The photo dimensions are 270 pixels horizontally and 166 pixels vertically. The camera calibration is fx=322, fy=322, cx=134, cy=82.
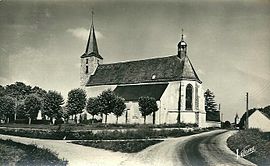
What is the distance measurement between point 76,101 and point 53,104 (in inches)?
9.5

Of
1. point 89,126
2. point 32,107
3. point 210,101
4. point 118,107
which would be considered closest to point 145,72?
point 118,107

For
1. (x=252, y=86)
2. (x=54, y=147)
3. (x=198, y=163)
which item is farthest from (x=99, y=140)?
(x=252, y=86)

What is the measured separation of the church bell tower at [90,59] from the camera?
130 inches

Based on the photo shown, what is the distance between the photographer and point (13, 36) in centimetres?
323

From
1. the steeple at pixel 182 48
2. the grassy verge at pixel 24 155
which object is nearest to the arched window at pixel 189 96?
the steeple at pixel 182 48

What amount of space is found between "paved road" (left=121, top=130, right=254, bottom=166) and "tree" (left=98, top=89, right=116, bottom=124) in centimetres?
55

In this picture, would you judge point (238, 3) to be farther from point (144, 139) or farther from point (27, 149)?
point (27, 149)

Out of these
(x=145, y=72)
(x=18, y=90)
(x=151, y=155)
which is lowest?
(x=151, y=155)

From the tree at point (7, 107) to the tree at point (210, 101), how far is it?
76.3 inches

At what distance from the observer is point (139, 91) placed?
137 inches

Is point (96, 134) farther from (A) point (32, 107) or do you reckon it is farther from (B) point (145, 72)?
(B) point (145, 72)

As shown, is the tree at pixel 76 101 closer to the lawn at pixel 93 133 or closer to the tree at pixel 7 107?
the lawn at pixel 93 133

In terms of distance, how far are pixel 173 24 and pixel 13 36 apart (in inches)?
64.2

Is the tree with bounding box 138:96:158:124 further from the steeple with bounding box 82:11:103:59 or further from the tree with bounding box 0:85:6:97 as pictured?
the tree with bounding box 0:85:6:97
